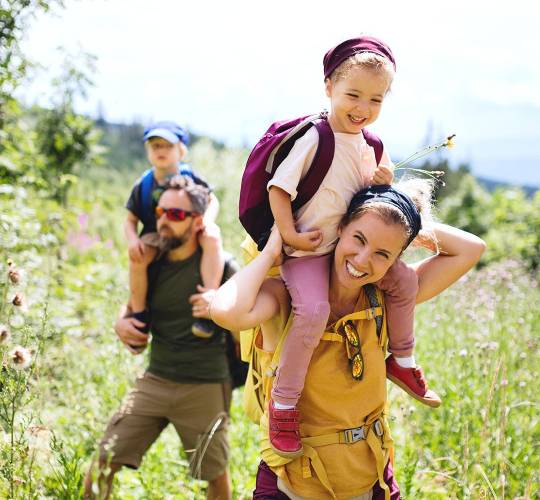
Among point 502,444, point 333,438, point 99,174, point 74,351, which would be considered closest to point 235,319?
point 333,438

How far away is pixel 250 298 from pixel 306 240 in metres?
0.28

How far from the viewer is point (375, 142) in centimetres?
212

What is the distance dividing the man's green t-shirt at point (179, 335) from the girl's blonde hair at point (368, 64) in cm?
166

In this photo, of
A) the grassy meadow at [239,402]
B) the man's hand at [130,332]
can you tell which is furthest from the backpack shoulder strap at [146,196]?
the grassy meadow at [239,402]

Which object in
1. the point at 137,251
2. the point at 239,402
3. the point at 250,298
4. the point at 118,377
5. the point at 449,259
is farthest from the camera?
the point at 239,402

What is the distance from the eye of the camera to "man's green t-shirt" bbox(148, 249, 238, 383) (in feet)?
10.5

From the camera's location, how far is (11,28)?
2760mm

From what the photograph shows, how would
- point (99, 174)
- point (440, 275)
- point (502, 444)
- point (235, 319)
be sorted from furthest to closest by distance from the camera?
point (99, 174)
point (502, 444)
point (440, 275)
point (235, 319)

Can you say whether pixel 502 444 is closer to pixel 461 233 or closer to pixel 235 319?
pixel 461 233

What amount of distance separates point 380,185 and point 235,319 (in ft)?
2.32

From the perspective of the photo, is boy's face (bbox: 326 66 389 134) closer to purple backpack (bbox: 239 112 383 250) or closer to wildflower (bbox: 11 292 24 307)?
purple backpack (bbox: 239 112 383 250)

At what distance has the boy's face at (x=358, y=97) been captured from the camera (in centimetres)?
190

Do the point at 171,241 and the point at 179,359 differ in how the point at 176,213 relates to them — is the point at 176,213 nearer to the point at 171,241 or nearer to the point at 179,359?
the point at 171,241

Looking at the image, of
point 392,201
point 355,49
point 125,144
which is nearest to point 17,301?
point 392,201
